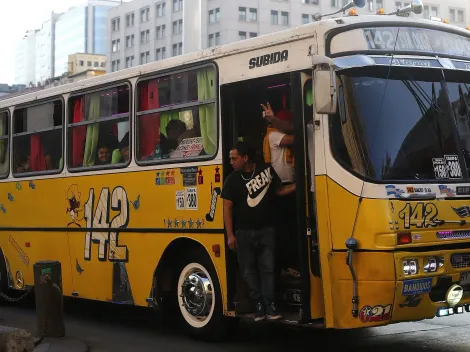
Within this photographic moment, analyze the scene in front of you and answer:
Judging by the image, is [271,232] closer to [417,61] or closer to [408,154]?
[408,154]

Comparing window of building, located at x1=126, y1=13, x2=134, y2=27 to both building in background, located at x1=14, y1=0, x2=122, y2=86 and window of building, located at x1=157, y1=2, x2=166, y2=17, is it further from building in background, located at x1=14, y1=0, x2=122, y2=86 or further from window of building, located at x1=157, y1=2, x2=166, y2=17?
building in background, located at x1=14, y1=0, x2=122, y2=86

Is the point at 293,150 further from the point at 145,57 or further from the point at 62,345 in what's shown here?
the point at 145,57

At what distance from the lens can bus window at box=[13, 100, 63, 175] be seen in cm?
1168

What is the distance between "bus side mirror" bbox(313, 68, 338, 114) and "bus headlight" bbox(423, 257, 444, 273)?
1.61 meters

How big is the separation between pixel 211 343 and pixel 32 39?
191922 millimetres

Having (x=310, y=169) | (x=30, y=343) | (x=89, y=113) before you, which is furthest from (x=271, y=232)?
A: (x=89, y=113)

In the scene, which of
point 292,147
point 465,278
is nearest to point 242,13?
point 292,147

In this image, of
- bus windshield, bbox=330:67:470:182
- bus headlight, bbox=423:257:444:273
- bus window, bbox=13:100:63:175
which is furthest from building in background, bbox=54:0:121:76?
bus headlight, bbox=423:257:444:273

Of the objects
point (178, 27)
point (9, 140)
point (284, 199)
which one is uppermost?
point (178, 27)

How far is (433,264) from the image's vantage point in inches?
288

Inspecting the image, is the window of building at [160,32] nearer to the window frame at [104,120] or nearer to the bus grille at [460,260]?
the window frame at [104,120]

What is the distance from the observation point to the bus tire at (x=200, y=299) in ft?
29.3

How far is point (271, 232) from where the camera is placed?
8242 millimetres

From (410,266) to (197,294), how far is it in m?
2.90
